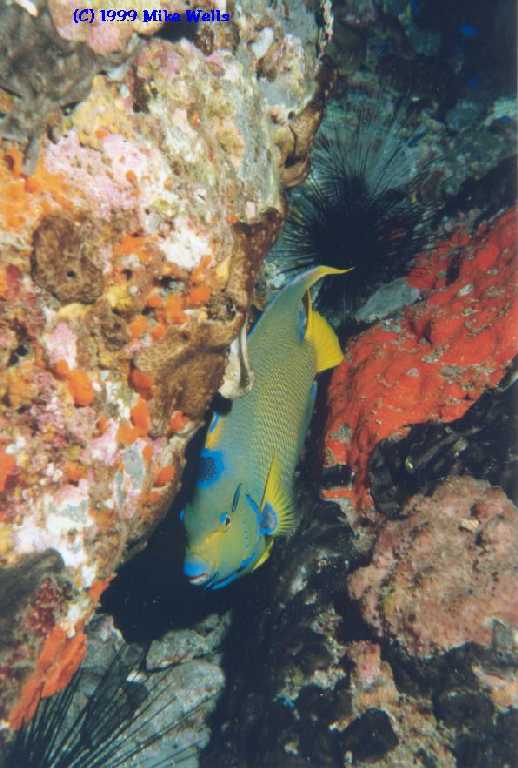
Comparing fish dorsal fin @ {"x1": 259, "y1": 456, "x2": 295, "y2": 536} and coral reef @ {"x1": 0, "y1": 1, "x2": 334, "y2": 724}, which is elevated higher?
coral reef @ {"x1": 0, "y1": 1, "x2": 334, "y2": 724}

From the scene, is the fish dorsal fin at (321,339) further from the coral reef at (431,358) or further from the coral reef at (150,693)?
the coral reef at (150,693)

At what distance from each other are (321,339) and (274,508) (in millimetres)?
1155

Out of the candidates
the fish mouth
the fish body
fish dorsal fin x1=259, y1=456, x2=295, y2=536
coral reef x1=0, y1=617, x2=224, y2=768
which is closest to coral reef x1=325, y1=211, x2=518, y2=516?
the fish body

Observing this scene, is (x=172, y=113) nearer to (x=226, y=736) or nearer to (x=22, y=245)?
(x=22, y=245)

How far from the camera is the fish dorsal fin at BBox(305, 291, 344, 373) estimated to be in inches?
127

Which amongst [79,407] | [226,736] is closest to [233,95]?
[79,407]

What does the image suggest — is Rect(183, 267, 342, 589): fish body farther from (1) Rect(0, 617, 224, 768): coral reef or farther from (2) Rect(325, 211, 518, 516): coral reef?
(1) Rect(0, 617, 224, 768): coral reef

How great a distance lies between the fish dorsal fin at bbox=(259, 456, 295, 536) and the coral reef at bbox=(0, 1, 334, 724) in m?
0.58

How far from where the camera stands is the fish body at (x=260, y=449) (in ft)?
8.36

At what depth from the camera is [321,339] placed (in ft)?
10.9

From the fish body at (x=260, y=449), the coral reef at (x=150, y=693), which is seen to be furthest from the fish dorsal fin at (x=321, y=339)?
the coral reef at (x=150, y=693)

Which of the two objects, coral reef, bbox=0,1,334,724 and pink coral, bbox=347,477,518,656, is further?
pink coral, bbox=347,477,518,656

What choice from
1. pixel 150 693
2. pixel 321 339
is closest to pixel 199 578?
pixel 321 339

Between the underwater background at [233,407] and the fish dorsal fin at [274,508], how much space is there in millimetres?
27
